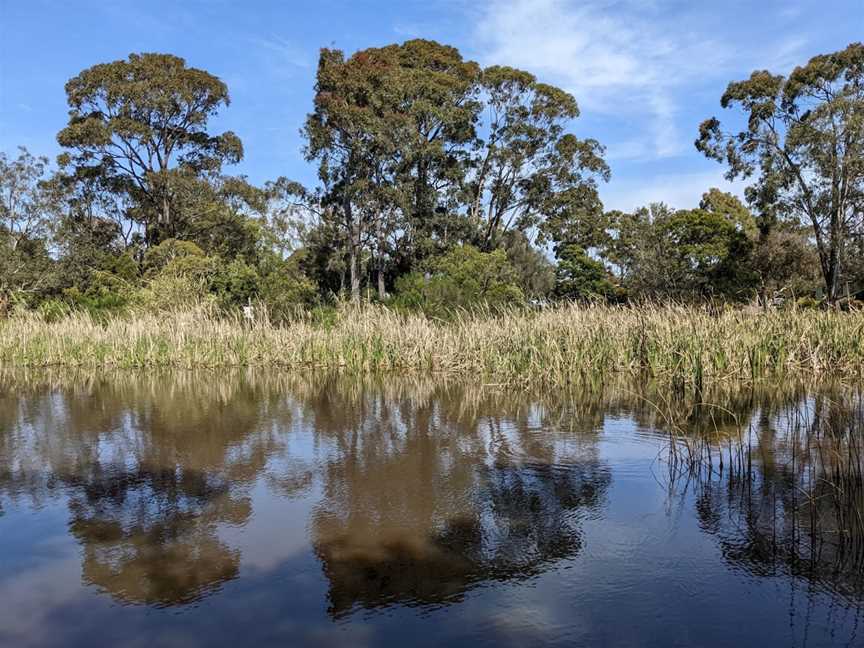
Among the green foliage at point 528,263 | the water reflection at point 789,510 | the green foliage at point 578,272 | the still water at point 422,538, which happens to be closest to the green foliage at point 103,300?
the still water at point 422,538

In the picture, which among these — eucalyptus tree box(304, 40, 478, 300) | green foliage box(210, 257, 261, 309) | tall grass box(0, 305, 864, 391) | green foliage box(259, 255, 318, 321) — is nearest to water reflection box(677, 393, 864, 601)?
tall grass box(0, 305, 864, 391)

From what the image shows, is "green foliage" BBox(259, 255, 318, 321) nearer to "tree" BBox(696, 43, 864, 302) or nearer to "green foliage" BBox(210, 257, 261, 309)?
"green foliage" BBox(210, 257, 261, 309)

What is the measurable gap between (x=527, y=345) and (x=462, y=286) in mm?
7266

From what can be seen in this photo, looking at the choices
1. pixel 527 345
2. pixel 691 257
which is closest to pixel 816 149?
pixel 691 257

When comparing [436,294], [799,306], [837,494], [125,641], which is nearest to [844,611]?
[837,494]

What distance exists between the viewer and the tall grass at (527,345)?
1044 centimetres

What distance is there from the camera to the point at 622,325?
1134 centimetres

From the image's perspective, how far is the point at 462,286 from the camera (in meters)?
18.1

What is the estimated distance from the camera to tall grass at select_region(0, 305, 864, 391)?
10438mm

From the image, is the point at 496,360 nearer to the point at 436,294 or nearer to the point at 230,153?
the point at 436,294

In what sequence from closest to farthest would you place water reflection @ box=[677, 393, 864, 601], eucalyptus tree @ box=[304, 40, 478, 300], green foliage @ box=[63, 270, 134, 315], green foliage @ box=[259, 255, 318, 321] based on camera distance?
water reflection @ box=[677, 393, 864, 601] < green foliage @ box=[259, 255, 318, 321] < green foliage @ box=[63, 270, 134, 315] < eucalyptus tree @ box=[304, 40, 478, 300]

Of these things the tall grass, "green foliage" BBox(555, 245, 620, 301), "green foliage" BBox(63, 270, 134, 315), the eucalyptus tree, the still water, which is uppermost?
the eucalyptus tree

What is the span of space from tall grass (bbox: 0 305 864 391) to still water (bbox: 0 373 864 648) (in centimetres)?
300

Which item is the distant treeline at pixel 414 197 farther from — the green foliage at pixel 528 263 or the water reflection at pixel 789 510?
the water reflection at pixel 789 510
